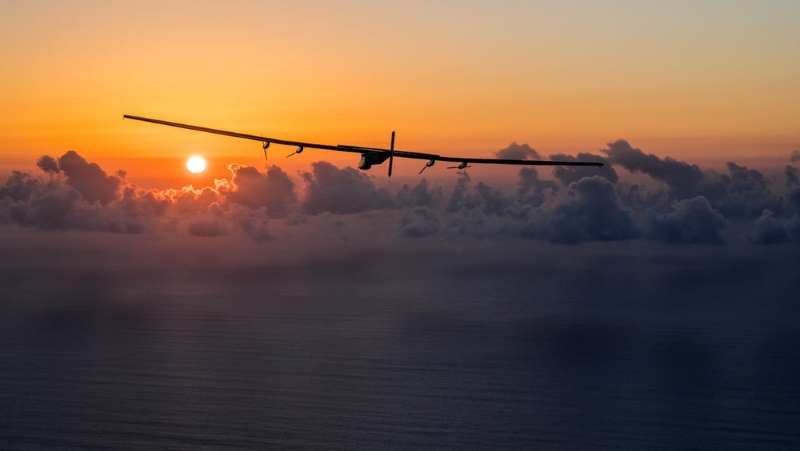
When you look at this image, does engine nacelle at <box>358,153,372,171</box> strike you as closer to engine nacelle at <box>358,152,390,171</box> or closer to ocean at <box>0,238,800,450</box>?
engine nacelle at <box>358,152,390,171</box>

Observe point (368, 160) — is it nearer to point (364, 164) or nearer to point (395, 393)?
point (364, 164)

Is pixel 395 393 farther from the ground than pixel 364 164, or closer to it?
closer to it

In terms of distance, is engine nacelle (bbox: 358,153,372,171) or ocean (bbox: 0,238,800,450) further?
ocean (bbox: 0,238,800,450)

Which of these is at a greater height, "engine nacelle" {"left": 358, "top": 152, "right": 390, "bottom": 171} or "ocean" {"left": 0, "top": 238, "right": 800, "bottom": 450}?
"engine nacelle" {"left": 358, "top": 152, "right": 390, "bottom": 171}

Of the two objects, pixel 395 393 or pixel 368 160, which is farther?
pixel 395 393

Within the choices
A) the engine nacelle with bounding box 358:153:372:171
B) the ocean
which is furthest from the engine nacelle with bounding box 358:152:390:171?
the ocean

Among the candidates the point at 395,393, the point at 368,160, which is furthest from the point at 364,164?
the point at 395,393

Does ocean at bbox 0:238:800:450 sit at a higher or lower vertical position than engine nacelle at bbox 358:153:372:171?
lower

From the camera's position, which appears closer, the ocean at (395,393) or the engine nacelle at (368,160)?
the engine nacelle at (368,160)

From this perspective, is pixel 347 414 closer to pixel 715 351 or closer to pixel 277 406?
pixel 277 406

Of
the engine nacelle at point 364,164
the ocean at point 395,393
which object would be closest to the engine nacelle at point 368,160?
the engine nacelle at point 364,164

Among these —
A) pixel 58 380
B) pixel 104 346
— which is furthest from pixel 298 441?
pixel 104 346

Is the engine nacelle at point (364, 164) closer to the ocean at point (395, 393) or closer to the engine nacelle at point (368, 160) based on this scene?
the engine nacelle at point (368, 160)
